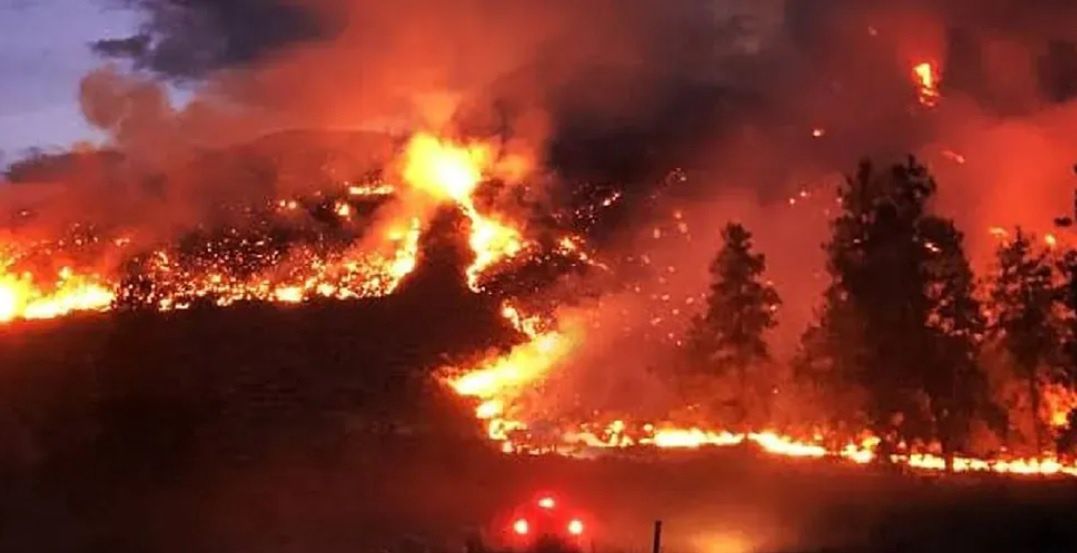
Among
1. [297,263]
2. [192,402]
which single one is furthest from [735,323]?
[297,263]

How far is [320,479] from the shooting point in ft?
168

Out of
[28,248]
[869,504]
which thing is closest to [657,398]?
[869,504]

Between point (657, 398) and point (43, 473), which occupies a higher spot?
point (657, 398)

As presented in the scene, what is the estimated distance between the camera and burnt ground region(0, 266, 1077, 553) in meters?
37.1

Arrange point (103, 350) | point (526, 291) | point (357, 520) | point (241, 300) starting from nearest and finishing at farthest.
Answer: point (357, 520)
point (103, 350)
point (241, 300)
point (526, 291)

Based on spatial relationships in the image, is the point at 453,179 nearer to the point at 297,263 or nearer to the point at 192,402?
the point at 297,263

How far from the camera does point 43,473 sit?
46.0 metres

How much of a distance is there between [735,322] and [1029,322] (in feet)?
47.1

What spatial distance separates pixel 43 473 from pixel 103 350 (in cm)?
1550

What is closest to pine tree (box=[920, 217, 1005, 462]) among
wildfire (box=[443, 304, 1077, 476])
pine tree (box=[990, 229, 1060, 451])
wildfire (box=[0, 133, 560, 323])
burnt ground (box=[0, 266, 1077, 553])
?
wildfire (box=[443, 304, 1077, 476])

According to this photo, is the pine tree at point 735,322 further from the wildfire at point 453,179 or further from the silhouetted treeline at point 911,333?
the wildfire at point 453,179

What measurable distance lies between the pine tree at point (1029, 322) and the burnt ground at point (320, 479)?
1646cm

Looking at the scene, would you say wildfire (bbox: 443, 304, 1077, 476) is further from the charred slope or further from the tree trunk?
the charred slope

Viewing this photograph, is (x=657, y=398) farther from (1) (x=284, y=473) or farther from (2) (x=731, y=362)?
(1) (x=284, y=473)
